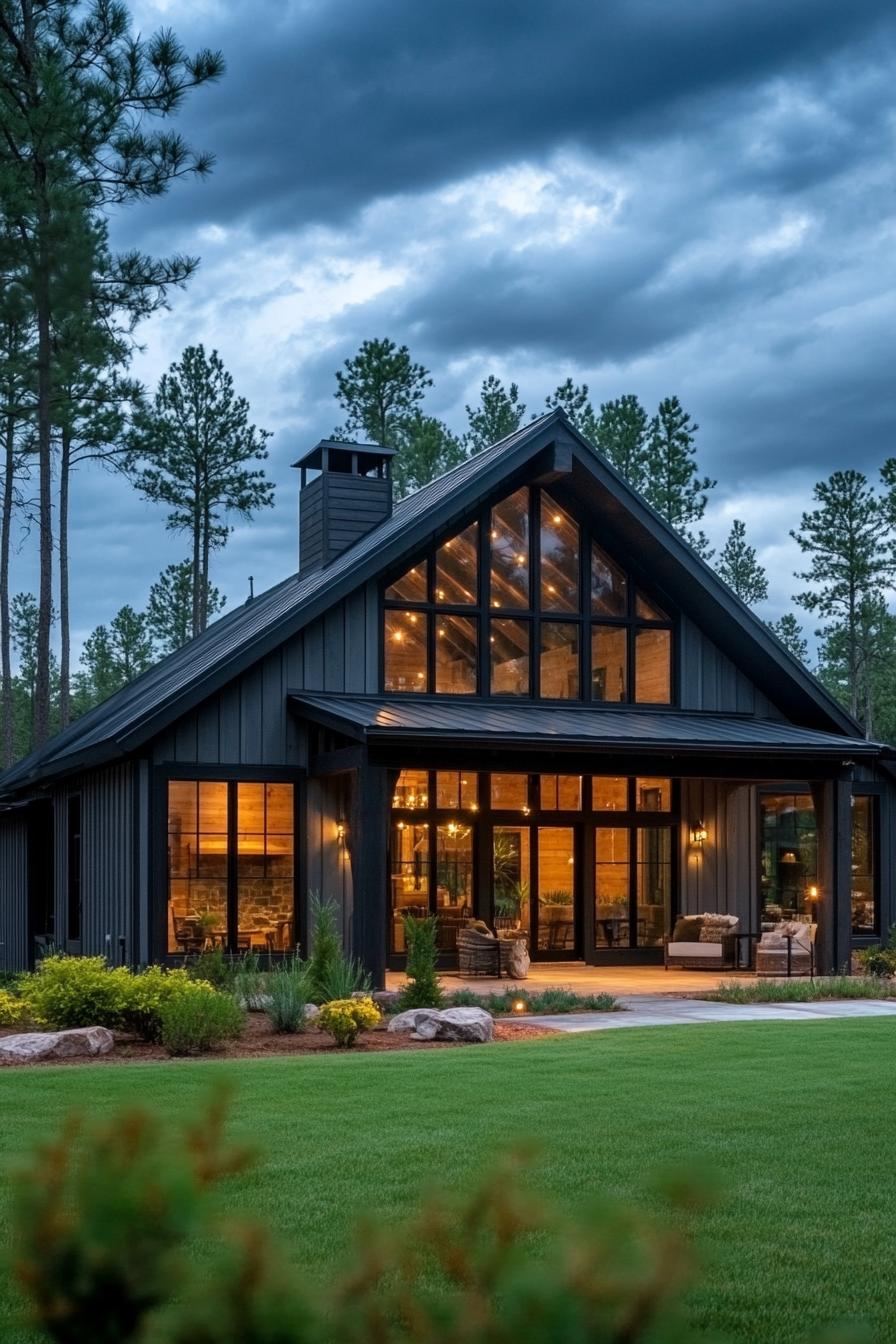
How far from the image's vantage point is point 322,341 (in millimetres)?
39625

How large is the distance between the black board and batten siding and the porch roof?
25.2 feet

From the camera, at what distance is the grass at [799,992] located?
15.7 m

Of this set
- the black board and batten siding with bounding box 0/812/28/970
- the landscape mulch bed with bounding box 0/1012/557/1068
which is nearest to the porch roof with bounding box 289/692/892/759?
the landscape mulch bed with bounding box 0/1012/557/1068

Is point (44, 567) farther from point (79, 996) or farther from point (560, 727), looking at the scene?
point (79, 996)

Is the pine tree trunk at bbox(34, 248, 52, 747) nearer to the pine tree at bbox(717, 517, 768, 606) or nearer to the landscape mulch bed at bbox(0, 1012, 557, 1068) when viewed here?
the landscape mulch bed at bbox(0, 1012, 557, 1068)

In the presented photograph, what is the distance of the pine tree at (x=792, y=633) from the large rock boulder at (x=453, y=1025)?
5659 cm

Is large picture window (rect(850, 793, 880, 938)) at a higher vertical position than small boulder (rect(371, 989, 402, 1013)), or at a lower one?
higher

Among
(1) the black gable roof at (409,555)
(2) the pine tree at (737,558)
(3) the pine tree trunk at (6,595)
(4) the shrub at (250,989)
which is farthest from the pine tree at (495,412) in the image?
(4) the shrub at (250,989)

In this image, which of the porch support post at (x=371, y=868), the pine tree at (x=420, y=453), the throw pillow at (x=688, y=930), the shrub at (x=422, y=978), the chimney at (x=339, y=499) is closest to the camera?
the shrub at (x=422, y=978)

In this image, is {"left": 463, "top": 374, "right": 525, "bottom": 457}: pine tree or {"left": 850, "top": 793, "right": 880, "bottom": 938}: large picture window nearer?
{"left": 850, "top": 793, "right": 880, "bottom": 938}: large picture window

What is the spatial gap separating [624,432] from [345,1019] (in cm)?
3238

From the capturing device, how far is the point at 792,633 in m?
70.2

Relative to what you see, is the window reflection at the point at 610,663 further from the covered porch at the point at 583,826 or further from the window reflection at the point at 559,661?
the covered porch at the point at 583,826

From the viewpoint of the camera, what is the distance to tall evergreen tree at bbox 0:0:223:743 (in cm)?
1199
